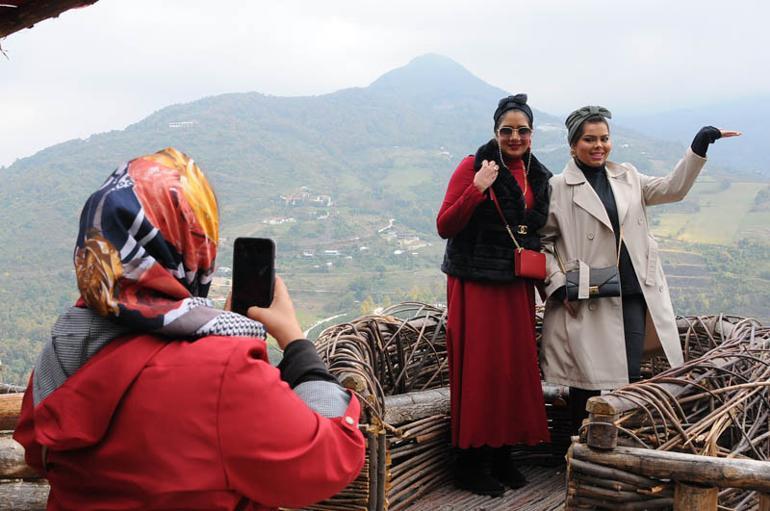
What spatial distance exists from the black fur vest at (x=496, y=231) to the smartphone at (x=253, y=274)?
1.95 meters

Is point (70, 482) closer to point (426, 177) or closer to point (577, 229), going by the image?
point (577, 229)

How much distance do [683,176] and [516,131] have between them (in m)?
0.77

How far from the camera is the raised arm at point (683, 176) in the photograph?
335 cm

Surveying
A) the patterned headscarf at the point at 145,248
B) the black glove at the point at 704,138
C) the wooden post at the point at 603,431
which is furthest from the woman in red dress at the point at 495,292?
the patterned headscarf at the point at 145,248

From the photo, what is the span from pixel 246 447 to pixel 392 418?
93.6 inches

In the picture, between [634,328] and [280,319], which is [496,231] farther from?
[280,319]

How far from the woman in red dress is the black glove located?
2.12ft

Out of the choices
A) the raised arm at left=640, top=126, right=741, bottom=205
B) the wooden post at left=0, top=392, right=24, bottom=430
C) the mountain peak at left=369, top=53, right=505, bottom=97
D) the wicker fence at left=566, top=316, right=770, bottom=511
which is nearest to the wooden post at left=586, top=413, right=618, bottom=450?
the wicker fence at left=566, top=316, right=770, bottom=511

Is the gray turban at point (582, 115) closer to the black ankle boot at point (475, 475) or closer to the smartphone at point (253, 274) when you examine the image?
the black ankle boot at point (475, 475)

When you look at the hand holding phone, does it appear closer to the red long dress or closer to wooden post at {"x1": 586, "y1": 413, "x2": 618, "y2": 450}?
wooden post at {"x1": 586, "y1": 413, "x2": 618, "y2": 450}

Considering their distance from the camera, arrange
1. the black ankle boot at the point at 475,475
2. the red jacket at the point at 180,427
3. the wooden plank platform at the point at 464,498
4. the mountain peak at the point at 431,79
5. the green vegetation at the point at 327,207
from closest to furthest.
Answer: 1. the red jacket at the point at 180,427
2. the wooden plank platform at the point at 464,498
3. the black ankle boot at the point at 475,475
4. the green vegetation at the point at 327,207
5. the mountain peak at the point at 431,79

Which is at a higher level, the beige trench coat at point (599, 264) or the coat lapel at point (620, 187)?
the coat lapel at point (620, 187)

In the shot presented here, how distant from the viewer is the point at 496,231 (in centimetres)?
340

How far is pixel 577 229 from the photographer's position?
3457 millimetres
